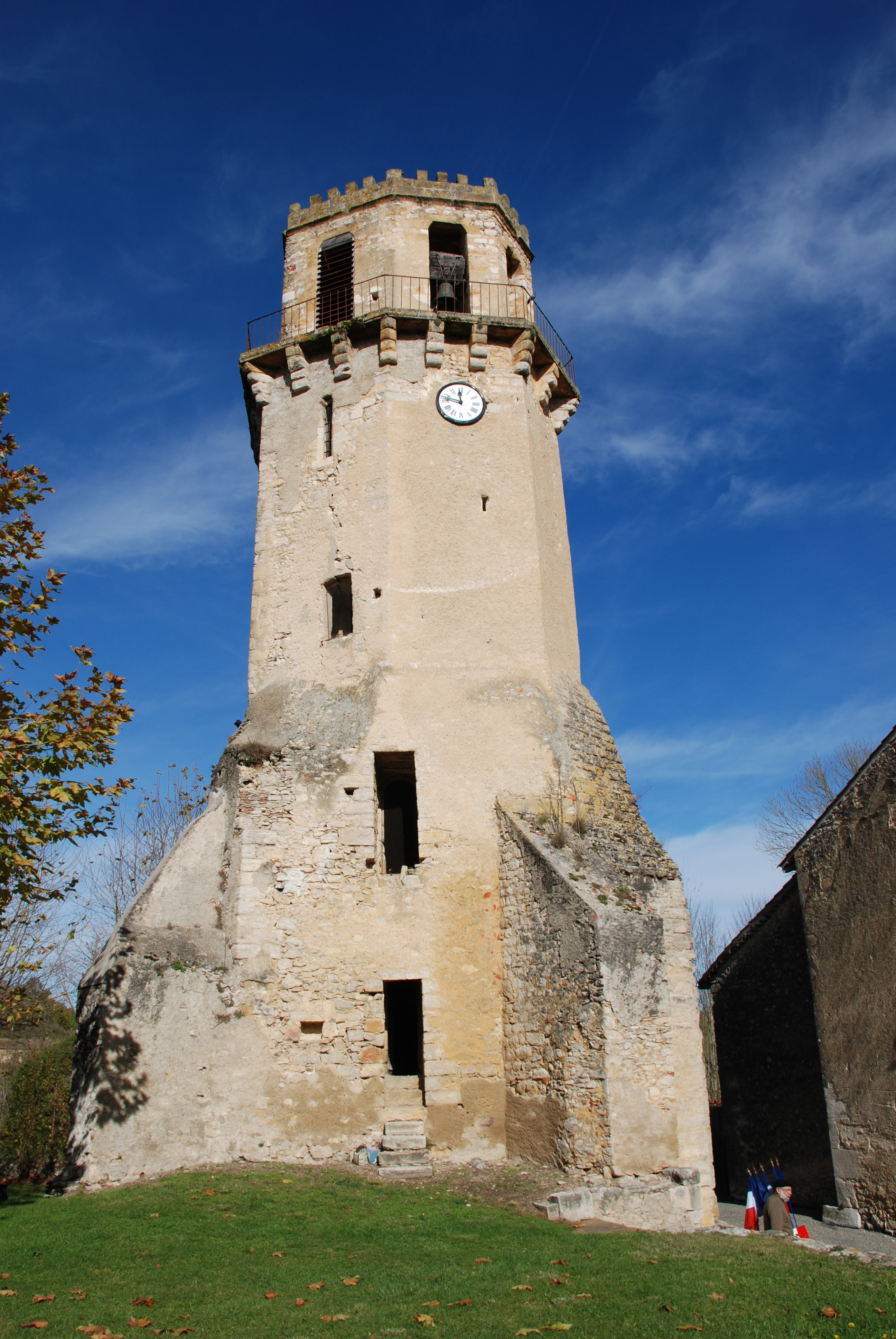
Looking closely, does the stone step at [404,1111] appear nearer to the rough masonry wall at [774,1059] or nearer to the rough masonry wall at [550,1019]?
the rough masonry wall at [550,1019]

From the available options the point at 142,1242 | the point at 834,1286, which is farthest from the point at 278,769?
the point at 834,1286

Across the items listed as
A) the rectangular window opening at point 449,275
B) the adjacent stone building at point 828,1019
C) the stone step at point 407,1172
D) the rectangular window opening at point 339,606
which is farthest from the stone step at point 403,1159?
the rectangular window opening at point 449,275

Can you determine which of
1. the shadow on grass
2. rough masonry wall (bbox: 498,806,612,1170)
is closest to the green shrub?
the shadow on grass

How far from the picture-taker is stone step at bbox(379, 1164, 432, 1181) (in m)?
10.5

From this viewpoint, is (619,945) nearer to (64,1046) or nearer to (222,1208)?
(222,1208)

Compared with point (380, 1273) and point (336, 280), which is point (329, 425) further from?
point (380, 1273)

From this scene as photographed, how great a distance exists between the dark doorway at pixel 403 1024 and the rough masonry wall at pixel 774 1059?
5.58 m

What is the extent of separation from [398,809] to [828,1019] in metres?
7.69

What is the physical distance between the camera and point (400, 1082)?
38.6 feet

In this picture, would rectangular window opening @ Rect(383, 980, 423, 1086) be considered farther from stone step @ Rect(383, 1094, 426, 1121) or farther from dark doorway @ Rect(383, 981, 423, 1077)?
stone step @ Rect(383, 1094, 426, 1121)

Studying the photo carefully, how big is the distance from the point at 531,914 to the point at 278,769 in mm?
4167

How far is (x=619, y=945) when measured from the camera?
10.6 m

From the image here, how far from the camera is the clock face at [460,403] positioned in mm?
15062

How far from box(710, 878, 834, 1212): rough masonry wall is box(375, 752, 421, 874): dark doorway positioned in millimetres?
5910
